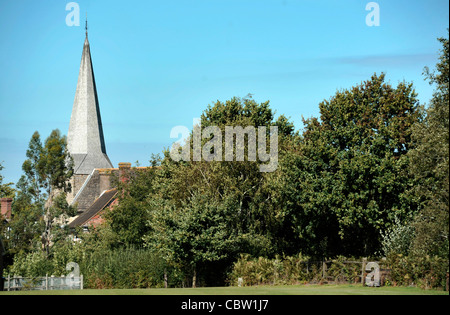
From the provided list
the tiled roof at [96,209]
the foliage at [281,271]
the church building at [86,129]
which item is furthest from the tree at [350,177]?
the church building at [86,129]

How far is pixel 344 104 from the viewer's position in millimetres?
44344

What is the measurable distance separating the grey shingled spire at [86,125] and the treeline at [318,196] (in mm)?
72355

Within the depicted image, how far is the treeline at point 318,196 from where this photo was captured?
37938 mm

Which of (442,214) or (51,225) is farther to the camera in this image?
(51,225)

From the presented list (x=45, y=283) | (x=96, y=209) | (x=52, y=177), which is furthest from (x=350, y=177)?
(x=96, y=209)

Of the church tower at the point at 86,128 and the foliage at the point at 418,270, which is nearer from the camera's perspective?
the foliage at the point at 418,270

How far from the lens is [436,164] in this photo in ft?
99.9

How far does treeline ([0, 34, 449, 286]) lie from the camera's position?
37.9m

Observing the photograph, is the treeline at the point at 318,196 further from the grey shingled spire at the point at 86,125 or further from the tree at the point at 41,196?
the grey shingled spire at the point at 86,125

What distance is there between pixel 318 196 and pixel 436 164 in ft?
31.1

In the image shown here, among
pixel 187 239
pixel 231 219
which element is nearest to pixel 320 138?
pixel 231 219

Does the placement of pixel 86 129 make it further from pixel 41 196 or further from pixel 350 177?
pixel 350 177
